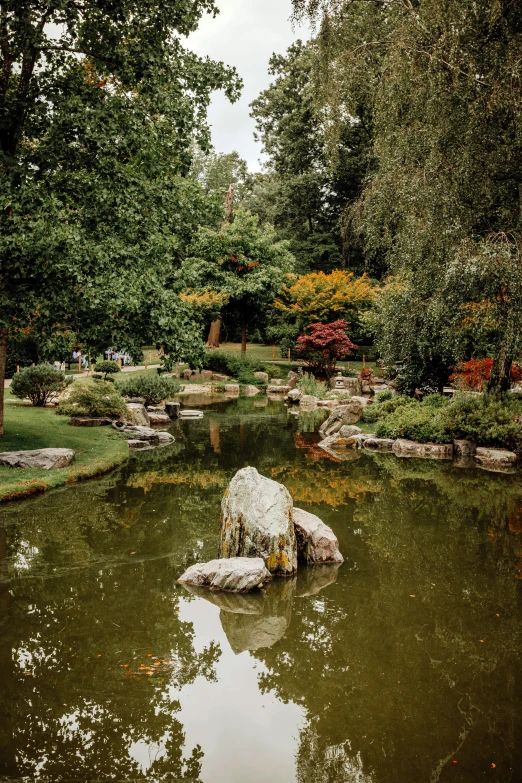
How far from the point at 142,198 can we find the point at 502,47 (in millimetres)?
6508

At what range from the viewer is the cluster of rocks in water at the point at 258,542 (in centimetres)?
664

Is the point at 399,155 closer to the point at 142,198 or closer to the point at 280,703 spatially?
the point at 142,198

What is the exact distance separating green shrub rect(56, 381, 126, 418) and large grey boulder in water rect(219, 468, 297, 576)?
31.5ft

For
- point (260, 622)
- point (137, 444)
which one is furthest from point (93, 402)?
point (260, 622)

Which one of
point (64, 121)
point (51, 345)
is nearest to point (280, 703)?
point (51, 345)

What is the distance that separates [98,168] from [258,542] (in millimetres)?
7488

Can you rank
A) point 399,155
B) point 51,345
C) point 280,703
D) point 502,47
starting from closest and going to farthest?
1. point 280,703
2. point 502,47
3. point 51,345
4. point 399,155

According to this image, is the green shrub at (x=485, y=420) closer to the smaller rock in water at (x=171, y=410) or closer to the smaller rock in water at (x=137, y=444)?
the smaller rock in water at (x=137, y=444)

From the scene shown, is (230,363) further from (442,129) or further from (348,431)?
(442,129)

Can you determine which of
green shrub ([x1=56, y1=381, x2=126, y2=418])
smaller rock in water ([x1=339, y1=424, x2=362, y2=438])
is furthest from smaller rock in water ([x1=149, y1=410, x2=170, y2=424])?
smaller rock in water ([x1=339, y1=424, x2=362, y2=438])

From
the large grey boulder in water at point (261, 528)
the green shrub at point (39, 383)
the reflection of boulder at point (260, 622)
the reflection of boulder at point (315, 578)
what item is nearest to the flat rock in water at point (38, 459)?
the large grey boulder in water at point (261, 528)

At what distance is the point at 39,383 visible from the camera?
17.6m

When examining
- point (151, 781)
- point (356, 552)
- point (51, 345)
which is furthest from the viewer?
point (51, 345)

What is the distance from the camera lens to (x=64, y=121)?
10.3 metres
